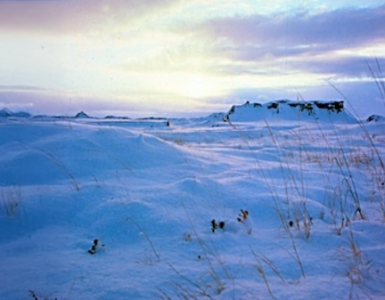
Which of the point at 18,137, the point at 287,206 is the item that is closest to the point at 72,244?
the point at 287,206

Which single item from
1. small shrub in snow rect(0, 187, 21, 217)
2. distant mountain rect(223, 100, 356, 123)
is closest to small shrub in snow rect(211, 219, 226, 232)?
small shrub in snow rect(0, 187, 21, 217)

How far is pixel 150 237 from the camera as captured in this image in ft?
6.52

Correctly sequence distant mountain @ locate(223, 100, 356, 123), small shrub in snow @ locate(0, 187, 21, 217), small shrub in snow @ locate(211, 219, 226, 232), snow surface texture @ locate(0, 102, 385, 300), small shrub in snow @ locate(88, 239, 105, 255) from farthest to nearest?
1. distant mountain @ locate(223, 100, 356, 123)
2. small shrub in snow @ locate(0, 187, 21, 217)
3. small shrub in snow @ locate(211, 219, 226, 232)
4. small shrub in snow @ locate(88, 239, 105, 255)
5. snow surface texture @ locate(0, 102, 385, 300)

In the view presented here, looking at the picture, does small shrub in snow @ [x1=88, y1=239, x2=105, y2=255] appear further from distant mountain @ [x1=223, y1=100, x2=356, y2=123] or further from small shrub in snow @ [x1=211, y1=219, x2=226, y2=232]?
distant mountain @ [x1=223, y1=100, x2=356, y2=123]

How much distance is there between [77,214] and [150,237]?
0.63 metres

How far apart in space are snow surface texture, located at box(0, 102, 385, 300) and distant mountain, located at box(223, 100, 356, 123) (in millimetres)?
14772

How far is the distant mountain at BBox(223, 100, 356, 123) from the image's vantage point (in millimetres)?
18922

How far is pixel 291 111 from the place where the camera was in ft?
65.5

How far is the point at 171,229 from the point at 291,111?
19108mm

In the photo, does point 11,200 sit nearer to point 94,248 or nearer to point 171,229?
point 94,248

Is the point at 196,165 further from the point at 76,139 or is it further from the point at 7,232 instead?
the point at 7,232

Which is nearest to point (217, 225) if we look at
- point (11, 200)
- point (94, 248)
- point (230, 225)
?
point (230, 225)

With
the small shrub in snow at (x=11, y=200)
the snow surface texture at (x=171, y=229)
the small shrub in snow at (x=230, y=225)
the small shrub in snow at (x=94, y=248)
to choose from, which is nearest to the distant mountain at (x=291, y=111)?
the snow surface texture at (x=171, y=229)

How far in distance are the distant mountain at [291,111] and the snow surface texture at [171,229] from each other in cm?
1477
